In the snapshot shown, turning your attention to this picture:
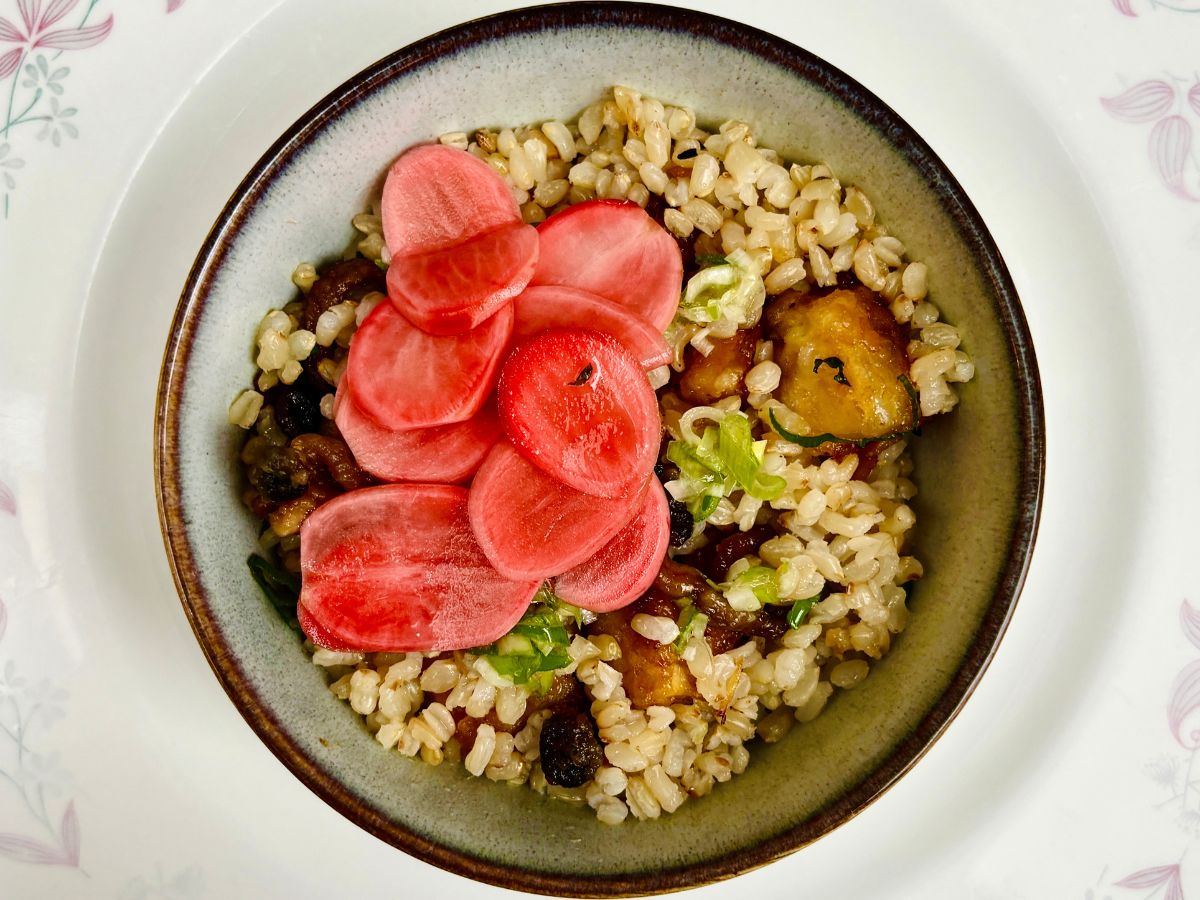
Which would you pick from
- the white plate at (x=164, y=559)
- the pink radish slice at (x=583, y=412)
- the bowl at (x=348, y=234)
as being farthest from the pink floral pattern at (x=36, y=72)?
the pink radish slice at (x=583, y=412)

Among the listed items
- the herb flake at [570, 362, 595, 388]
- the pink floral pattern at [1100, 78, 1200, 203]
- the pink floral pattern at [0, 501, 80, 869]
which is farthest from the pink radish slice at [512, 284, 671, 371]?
the pink floral pattern at [0, 501, 80, 869]

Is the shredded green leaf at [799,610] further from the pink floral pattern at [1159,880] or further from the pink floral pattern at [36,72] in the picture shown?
the pink floral pattern at [36,72]

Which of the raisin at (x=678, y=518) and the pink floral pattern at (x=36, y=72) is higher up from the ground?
the pink floral pattern at (x=36, y=72)

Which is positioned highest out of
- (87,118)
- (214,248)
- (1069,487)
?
(87,118)

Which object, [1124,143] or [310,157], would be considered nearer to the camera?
[310,157]

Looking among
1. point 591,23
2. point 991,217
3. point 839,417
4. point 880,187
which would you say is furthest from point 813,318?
point 591,23

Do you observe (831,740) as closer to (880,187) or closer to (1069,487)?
(1069,487)

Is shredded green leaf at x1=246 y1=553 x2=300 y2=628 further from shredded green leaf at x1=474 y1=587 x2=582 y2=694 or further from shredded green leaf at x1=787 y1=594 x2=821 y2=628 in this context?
shredded green leaf at x1=787 y1=594 x2=821 y2=628
